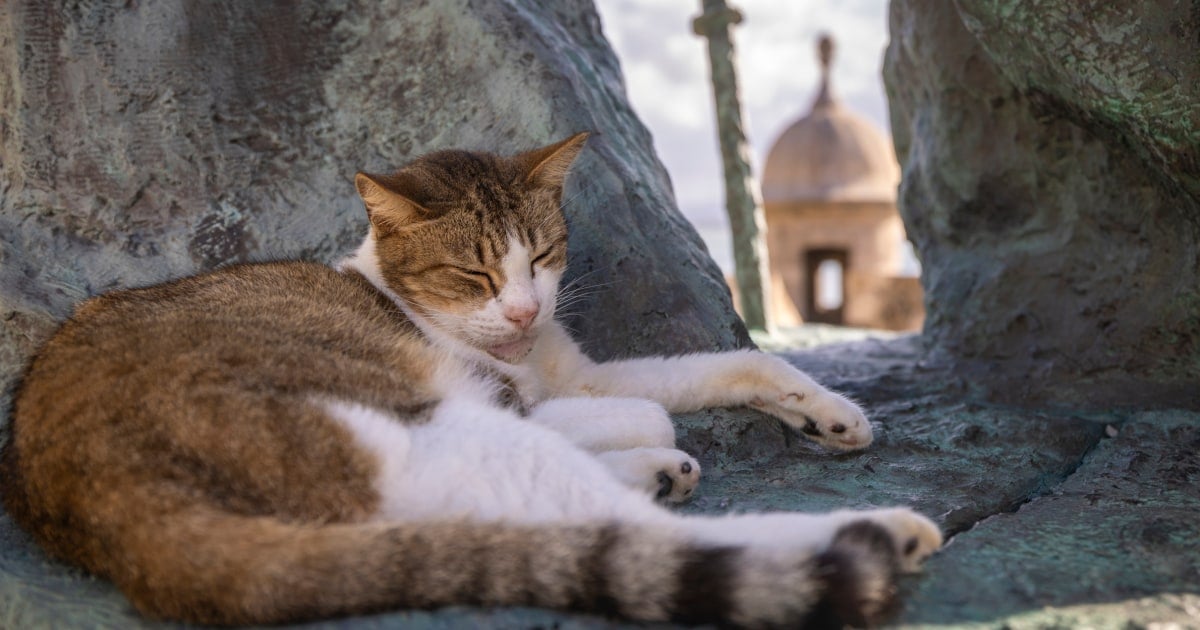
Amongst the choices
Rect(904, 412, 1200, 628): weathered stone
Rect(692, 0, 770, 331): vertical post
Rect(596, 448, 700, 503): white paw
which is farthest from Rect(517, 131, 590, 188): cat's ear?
Rect(692, 0, 770, 331): vertical post

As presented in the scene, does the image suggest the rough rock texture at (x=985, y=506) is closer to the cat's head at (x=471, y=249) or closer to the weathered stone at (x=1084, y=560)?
the weathered stone at (x=1084, y=560)

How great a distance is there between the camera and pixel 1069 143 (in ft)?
13.8

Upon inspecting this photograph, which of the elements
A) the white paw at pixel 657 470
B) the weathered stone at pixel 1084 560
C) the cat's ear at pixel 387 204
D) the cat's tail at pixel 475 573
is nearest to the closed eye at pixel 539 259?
the cat's ear at pixel 387 204

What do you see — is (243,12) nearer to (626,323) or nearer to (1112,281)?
(626,323)

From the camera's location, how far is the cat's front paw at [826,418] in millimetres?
3072

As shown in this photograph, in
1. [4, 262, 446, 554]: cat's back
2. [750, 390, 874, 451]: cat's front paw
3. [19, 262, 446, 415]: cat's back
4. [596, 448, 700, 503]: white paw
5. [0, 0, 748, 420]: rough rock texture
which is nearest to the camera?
[4, 262, 446, 554]: cat's back

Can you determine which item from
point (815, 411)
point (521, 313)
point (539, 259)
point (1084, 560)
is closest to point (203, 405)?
point (521, 313)

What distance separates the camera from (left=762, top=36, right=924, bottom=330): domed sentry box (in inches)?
672

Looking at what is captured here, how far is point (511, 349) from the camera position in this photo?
310 centimetres

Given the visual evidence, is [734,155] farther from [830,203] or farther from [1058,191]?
[830,203]

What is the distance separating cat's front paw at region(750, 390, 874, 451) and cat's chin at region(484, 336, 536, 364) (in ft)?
2.81

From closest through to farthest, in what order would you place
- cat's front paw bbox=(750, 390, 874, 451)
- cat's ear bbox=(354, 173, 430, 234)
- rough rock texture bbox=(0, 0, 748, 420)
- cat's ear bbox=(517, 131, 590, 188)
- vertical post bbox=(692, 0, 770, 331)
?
cat's ear bbox=(354, 173, 430, 234) < cat's front paw bbox=(750, 390, 874, 451) < cat's ear bbox=(517, 131, 590, 188) < rough rock texture bbox=(0, 0, 748, 420) < vertical post bbox=(692, 0, 770, 331)

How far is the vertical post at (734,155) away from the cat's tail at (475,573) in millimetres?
6696

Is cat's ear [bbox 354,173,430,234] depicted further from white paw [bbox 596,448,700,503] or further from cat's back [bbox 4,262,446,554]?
white paw [bbox 596,448,700,503]
